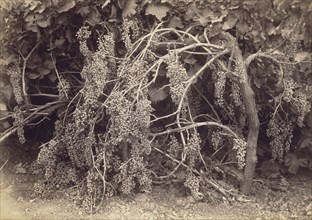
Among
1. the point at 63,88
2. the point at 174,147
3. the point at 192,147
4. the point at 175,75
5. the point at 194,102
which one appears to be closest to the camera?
the point at 175,75

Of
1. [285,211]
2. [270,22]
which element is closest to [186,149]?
[285,211]

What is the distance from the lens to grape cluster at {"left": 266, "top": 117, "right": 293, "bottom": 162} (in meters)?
4.16

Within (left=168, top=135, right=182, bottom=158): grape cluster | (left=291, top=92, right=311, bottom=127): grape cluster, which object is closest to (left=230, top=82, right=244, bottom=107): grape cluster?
(left=291, top=92, right=311, bottom=127): grape cluster

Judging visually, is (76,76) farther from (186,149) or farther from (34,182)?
(186,149)

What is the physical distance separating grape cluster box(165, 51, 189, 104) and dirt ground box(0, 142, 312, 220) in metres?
0.84

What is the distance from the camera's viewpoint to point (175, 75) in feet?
11.9

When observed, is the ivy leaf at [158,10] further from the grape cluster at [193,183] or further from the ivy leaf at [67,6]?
the grape cluster at [193,183]

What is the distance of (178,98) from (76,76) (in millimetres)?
1094

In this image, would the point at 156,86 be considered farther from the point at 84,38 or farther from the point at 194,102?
the point at 84,38

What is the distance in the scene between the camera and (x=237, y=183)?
13.9ft

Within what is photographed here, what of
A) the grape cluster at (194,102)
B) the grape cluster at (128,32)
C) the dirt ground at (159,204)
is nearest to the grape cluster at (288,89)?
the grape cluster at (194,102)

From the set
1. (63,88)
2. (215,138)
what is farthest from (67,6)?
(215,138)

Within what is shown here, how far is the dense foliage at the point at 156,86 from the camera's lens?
12.4 feet

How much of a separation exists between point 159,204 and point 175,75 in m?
1.01
